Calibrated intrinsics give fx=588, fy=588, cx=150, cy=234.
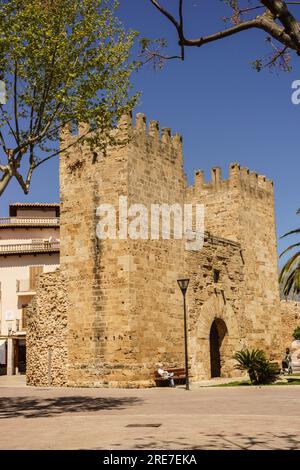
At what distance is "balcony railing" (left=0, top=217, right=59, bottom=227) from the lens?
168 feet

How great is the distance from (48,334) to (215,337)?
23.4 ft

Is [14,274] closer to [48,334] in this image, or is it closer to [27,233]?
[27,233]

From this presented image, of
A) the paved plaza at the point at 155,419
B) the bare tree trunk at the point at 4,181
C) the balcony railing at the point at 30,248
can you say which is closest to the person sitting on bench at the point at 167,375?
the paved plaza at the point at 155,419

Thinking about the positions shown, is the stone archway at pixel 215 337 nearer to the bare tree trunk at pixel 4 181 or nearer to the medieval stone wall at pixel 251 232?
the medieval stone wall at pixel 251 232

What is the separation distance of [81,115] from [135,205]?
20.7 feet

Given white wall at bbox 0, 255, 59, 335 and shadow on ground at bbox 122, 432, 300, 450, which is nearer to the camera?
shadow on ground at bbox 122, 432, 300, 450

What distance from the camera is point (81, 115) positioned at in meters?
14.5

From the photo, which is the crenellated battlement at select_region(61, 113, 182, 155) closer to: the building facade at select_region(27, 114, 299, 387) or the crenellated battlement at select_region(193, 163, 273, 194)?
the building facade at select_region(27, 114, 299, 387)

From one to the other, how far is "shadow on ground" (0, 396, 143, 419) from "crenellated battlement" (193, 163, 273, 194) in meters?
14.7

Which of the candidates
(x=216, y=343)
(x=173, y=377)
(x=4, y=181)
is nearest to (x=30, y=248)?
(x=216, y=343)

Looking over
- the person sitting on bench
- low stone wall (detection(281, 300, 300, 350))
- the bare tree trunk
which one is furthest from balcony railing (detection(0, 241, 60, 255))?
the bare tree trunk

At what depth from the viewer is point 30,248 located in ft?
149

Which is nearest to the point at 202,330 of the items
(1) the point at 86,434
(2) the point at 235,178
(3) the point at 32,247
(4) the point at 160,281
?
(4) the point at 160,281

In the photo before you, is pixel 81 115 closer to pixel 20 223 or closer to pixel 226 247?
pixel 226 247
